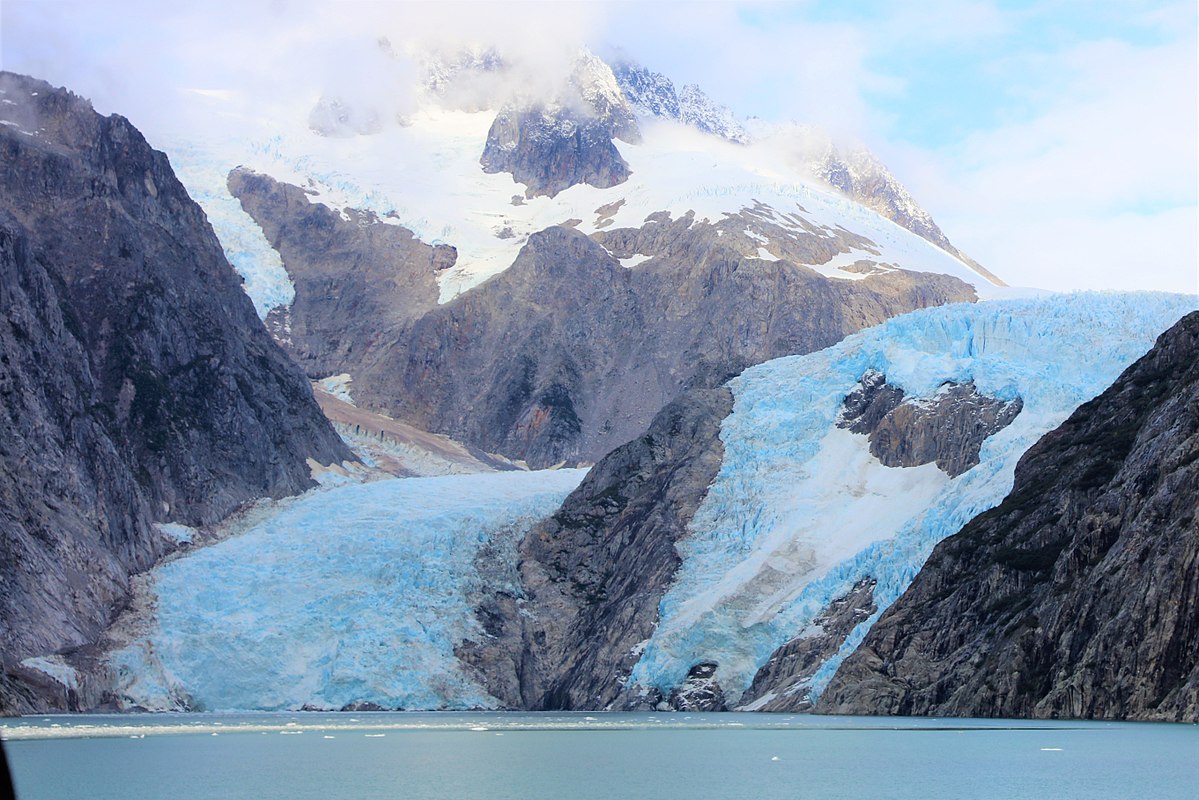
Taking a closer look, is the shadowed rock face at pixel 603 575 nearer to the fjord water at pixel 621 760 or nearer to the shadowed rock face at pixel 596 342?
the fjord water at pixel 621 760

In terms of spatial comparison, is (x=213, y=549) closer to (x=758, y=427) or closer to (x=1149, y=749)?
(x=758, y=427)

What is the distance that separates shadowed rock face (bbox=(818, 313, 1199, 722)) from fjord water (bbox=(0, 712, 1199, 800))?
236 cm

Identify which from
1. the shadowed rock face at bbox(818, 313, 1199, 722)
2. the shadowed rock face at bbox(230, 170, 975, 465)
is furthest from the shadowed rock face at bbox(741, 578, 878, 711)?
the shadowed rock face at bbox(230, 170, 975, 465)

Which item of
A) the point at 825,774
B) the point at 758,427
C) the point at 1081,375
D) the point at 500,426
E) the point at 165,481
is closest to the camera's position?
the point at 825,774

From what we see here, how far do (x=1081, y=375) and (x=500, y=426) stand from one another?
98.0 meters

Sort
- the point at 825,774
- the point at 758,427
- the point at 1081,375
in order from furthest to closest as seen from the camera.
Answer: the point at 758,427 < the point at 1081,375 < the point at 825,774

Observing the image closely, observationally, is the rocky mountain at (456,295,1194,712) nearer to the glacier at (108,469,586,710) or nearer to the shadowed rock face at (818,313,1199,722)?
the glacier at (108,469,586,710)

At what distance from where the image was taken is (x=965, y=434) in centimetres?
10000

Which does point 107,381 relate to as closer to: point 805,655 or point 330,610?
point 330,610

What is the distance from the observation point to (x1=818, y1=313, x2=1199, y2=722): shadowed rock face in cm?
6147

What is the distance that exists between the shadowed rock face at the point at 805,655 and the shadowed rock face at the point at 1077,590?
15.5 feet

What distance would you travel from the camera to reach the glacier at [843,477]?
89062mm

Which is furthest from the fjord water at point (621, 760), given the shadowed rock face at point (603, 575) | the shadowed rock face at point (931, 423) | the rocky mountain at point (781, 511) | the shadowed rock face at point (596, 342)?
the shadowed rock face at point (596, 342)

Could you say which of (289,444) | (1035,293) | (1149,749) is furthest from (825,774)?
(1035,293)
